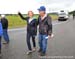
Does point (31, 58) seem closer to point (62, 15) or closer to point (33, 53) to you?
point (33, 53)

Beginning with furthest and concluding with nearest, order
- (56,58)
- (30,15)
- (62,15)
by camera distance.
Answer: (62,15)
(30,15)
(56,58)

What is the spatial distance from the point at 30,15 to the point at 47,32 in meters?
1.22

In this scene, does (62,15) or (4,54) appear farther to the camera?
(62,15)

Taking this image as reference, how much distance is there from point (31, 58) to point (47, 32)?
1107 millimetres

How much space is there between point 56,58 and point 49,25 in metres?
1.20

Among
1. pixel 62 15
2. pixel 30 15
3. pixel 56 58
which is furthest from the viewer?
pixel 62 15

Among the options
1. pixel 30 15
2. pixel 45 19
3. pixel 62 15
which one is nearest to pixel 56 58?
pixel 45 19

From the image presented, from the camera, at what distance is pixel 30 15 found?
1111cm

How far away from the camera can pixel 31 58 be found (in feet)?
33.4

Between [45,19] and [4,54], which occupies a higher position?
[45,19]

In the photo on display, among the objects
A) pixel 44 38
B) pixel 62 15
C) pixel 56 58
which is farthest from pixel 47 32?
pixel 62 15

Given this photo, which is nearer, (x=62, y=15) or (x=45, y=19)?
(x=45, y=19)

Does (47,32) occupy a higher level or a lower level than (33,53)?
higher

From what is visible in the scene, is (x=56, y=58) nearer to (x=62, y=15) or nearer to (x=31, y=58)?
(x=31, y=58)
